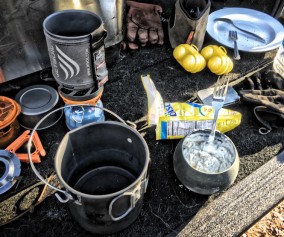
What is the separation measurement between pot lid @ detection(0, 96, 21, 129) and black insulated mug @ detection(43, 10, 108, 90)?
17cm

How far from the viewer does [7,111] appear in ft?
3.36

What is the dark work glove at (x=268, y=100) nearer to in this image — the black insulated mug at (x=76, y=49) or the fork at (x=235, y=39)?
the fork at (x=235, y=39)

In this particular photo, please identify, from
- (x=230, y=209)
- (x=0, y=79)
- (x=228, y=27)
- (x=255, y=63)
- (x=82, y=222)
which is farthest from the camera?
(x=228, y=27)

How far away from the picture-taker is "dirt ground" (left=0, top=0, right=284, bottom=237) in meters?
0.92

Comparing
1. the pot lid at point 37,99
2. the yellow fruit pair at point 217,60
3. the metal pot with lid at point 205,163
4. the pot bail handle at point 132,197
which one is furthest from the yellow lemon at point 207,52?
the pot bail handle at point 132,197

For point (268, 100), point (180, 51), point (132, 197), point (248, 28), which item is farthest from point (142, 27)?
point (132, 197)

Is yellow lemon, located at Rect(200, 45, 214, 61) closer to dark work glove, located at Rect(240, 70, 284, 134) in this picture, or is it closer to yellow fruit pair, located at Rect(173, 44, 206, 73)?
yellow fruit pair, located at Rect(173, 44, 206, 73)

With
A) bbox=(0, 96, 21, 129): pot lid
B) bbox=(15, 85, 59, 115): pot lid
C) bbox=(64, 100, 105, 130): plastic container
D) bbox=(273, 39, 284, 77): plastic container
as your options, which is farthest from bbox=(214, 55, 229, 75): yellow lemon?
bbox=(0, 96, 21, 129): pot lid

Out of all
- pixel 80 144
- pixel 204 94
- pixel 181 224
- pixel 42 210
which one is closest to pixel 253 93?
pixel 204 94

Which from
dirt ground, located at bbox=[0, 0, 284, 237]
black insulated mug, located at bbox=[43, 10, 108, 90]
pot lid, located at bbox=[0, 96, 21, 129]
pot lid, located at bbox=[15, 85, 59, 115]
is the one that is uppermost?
black insulated mug, located at bbox=[43, 10, 108, 90]

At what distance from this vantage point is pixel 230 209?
3.19 ft

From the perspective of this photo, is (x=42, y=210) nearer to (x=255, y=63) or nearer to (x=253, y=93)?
(x=253, y=93)

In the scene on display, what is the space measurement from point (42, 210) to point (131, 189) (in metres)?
0.37

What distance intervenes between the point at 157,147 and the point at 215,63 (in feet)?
1.41
